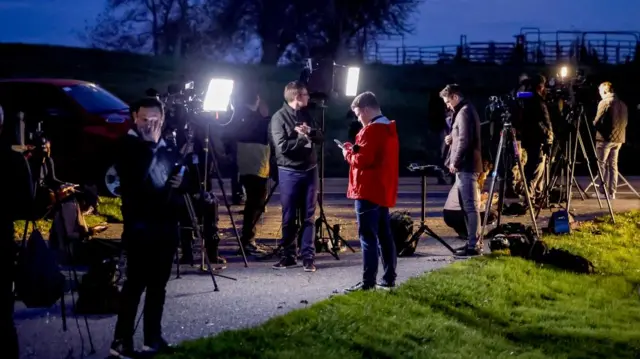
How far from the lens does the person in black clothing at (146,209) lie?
20.0ft

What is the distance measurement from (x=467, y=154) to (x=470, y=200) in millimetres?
526

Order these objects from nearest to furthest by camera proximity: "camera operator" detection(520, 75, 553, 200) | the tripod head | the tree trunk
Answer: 1. the tripod head
2. "camera operator" detection(520, 75, 553, 200)
3. the tree trunk

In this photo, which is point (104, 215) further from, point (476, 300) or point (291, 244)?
point (476, 300)

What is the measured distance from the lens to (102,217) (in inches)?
531

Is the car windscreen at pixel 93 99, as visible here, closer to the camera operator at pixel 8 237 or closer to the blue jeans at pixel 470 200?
the blue jeans at pixel 470 200

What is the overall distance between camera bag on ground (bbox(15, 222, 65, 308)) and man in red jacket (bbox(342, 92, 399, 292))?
3.20 meters

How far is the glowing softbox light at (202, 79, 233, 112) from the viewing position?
31.0 feet

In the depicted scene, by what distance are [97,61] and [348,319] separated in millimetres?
33971

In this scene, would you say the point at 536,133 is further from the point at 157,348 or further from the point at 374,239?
the point at 157,348

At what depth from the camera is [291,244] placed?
995cm

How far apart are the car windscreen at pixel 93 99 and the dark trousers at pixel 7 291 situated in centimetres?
959

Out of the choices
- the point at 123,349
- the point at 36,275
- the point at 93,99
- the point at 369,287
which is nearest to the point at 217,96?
the point at 369,287

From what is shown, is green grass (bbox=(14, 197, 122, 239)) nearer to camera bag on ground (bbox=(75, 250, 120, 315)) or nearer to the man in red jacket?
camera bag on ground (bbox=(75, 250, 120, 315))

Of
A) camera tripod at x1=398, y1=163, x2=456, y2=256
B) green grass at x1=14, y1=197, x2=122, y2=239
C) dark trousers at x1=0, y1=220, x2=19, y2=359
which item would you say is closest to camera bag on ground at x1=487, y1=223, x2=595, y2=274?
camera tripod at x1=398, y1=163, x2=456, y2=256
